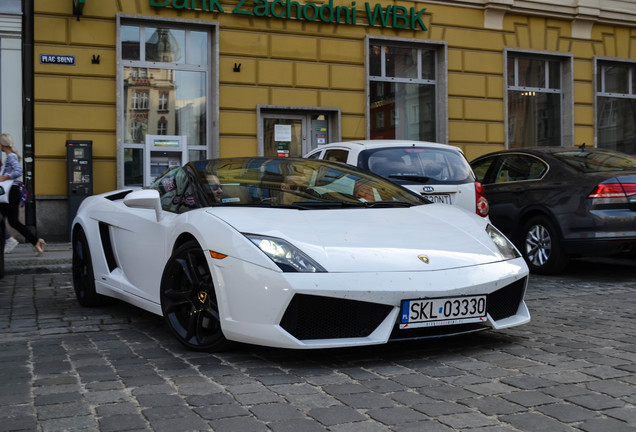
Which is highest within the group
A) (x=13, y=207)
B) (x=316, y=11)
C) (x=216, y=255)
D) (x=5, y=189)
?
(x=316, y=11)

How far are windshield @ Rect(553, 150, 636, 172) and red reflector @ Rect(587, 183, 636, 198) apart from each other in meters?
0.36

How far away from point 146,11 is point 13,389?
1081cm

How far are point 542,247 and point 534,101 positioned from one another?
923 cm

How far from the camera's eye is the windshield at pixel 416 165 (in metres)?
7.68

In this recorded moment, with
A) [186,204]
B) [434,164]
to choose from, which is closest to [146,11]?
[434,164]

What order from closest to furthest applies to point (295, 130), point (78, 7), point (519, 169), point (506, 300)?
point (506, 300)
point (519, 169)
point (78, 7)
point (295, 130)

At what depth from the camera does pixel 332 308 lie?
3.79 m

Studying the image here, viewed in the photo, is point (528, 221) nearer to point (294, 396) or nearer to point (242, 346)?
point (242, 346)

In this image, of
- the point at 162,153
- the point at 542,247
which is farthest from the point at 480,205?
the point at 162,153

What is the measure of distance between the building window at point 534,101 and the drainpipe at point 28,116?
9.73m

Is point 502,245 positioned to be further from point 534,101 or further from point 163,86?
point 534,101

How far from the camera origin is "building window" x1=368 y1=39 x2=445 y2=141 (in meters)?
15.2

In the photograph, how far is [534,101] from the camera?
16.9 m

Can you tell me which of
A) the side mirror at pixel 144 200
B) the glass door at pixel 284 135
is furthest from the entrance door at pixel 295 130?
the side mirror at pixel 144 200
